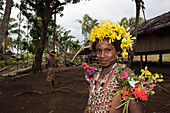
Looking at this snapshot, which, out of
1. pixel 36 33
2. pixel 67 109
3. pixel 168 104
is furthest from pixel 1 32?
pixel 36 33

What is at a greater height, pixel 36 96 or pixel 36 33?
pixel 36 33

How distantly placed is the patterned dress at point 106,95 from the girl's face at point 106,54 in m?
0.11

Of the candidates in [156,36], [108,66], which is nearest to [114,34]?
[108,66]

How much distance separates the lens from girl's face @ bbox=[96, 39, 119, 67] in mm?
1505

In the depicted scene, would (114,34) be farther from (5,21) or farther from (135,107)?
(5,21)

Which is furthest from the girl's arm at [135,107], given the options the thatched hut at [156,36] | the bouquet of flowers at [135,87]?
the thatched hut at [156,36]

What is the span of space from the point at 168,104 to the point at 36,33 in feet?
53.9

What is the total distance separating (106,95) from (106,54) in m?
0.53

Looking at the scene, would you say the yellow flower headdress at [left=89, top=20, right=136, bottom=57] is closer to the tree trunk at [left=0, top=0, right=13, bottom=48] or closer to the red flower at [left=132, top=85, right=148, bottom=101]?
the red flower at [left=132, top=85, right=148, bottom=101]

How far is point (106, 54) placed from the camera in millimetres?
1510

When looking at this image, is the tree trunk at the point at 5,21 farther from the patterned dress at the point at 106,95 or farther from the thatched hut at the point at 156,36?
the thatched hut at the point at 156,36

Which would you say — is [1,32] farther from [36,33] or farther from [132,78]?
[36,33]

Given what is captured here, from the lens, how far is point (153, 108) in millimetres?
4062

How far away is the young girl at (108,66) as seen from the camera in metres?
1.35
